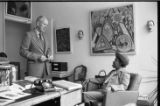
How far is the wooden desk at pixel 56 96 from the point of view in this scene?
0.74m

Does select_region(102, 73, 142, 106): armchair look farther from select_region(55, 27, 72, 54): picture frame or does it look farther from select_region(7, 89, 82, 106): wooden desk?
select_region(55, 27, 72, 54): picture frame

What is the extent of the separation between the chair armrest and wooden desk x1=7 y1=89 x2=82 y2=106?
0.42 metres

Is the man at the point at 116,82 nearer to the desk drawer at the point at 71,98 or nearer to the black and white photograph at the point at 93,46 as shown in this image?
the black and white photograph at the point at 93,46

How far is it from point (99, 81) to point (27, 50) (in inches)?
35.5

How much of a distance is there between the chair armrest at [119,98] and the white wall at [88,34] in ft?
2.51

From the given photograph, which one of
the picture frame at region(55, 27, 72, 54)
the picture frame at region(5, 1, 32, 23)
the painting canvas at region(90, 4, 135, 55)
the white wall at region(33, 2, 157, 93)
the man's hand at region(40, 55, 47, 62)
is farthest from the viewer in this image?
the picture frame at region(5, 1, 32, 23)

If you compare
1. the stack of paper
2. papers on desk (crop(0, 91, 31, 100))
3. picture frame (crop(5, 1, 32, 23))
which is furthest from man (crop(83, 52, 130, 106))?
picture frame (crop(5, 1, 32, 23))

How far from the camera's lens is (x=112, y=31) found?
226 cm

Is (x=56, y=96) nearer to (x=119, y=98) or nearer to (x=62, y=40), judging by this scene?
(x=119, y=98)

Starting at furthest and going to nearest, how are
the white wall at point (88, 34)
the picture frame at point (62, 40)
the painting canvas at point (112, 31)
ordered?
the picture frame at point (62, 40), the painting canvas at point (112, 31), the white wall at point (88, 34)

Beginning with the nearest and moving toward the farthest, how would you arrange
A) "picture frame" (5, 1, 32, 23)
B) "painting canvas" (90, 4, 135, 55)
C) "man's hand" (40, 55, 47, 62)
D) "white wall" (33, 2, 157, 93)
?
"man's hand" (40, 55, 47, 62) → "white wall" (33, 2, 157, 93) → "painting canvas" (90, 4, 135, 55) → "picture frame" (5, 1, 32, 23)

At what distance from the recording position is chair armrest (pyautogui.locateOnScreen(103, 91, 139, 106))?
138cm

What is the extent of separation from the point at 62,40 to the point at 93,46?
48 cm

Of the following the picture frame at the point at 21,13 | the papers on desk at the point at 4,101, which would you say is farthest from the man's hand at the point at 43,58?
the picture frame at the point at 21,13
